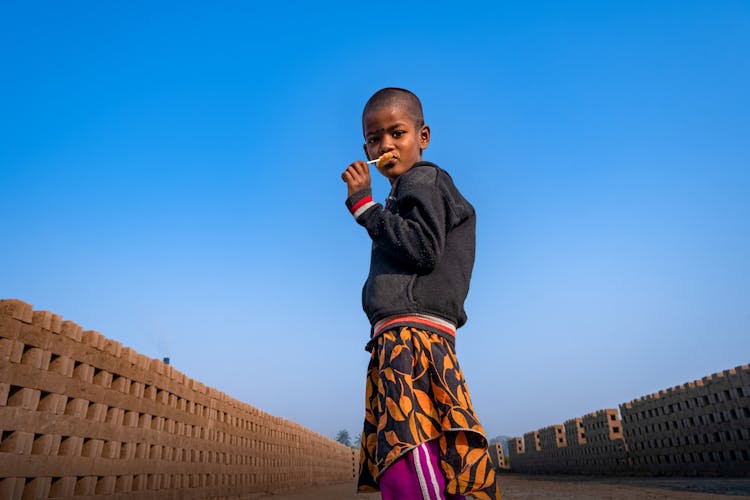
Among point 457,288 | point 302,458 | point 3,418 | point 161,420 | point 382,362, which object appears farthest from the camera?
point 302,458

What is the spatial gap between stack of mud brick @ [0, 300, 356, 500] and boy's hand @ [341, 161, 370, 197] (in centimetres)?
279

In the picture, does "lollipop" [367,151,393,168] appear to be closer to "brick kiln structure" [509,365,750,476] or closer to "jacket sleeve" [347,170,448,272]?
"jacket sleeve" [347,170,448,272]

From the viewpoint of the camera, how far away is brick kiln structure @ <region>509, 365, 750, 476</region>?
965 centimetres

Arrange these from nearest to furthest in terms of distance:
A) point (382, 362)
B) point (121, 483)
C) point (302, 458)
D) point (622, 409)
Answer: point (382, 362) → point (121, 483) → point (302, 458) → point (622, 409)

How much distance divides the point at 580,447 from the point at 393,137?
2309 cm

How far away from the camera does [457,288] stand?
1447 mm

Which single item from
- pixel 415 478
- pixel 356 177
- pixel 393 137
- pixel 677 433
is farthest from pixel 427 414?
pixel 677 433

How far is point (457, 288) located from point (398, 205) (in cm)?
32

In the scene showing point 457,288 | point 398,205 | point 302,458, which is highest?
point 398,205

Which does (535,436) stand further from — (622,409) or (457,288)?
(457,288)

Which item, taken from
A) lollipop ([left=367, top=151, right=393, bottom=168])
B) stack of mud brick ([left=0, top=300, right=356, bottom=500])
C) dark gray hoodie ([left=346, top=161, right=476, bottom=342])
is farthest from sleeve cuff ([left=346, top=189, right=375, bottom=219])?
stack of mud brick ([left=0, top=300, right=356, bottom=500])

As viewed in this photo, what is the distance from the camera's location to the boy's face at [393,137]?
167cm

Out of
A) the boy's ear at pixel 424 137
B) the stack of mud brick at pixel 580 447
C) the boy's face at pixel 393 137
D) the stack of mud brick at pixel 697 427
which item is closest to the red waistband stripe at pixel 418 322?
the boy's face at pixel 393 137

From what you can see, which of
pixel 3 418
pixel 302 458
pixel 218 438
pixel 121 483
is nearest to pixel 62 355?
pixel 3 418
